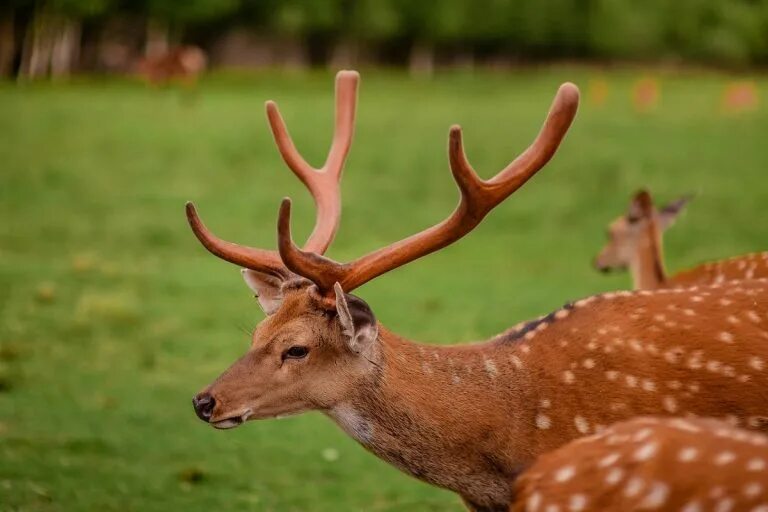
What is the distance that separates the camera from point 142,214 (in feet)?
42.3

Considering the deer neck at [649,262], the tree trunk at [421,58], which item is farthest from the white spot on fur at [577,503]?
the tree trunk at [421,58]

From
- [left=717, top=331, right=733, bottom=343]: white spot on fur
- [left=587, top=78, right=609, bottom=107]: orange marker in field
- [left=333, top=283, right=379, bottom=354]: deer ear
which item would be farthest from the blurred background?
[left=717, top=331, right=733, bottom=343]: white spot on fur

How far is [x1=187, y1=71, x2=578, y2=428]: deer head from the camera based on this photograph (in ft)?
12.0

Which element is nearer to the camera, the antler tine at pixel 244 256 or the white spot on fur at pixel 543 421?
Answer: the white spot on fur at pixel 543 421

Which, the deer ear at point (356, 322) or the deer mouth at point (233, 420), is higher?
the deer ear at point (356, 322)

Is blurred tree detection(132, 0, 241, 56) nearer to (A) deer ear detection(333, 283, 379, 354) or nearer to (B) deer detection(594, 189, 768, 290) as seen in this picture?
(B) deer detection(594, 189, 768, 290)

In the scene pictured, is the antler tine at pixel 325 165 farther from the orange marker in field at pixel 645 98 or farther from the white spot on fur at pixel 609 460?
the orange marker in field at pixel 645 98

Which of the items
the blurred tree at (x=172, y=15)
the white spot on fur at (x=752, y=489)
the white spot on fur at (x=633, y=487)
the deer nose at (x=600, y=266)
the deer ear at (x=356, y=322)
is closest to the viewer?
the white spot on fur at (x=752, y=489)

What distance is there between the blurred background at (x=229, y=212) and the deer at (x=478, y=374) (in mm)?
990

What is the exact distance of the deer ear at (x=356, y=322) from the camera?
360 centimetres

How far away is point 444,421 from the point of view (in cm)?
371

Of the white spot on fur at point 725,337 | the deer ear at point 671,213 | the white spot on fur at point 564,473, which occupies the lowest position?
the deer ear at point 671,213

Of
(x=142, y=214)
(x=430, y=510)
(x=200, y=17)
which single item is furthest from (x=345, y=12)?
(x=430, y=510)

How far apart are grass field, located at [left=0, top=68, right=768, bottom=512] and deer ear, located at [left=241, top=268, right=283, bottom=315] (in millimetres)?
334
